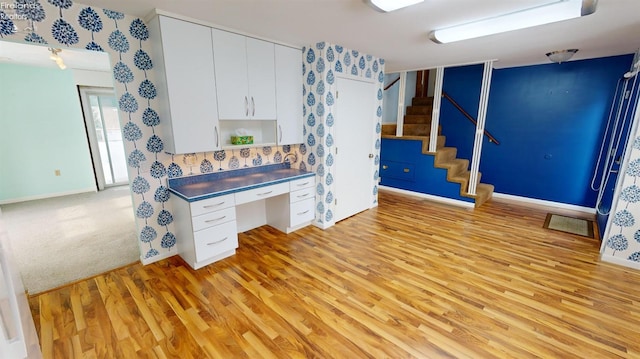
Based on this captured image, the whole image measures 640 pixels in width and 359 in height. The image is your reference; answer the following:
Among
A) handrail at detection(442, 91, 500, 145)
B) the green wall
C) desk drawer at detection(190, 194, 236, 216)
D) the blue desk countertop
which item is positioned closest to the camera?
desk drawer at detection(190, 194, 236, 216)

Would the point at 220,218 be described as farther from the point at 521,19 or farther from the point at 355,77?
the point at 521,19

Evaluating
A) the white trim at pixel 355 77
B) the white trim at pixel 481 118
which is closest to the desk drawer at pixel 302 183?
the white trim at pixel 355 77

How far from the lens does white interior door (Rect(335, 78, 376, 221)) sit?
143 inches

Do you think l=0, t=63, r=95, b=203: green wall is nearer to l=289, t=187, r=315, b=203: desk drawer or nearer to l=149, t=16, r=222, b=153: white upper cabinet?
l=149, t=16, r=222, b=153: white upper cabinet

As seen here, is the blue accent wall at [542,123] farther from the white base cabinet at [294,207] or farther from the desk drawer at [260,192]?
the desk drawer at [260,192]

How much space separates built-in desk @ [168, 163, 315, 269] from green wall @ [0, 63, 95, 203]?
13.0ft

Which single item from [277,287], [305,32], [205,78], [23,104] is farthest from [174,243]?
[23,104]

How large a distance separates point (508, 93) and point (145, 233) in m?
5.85

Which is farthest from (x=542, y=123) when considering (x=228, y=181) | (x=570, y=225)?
(x=228, y=181)

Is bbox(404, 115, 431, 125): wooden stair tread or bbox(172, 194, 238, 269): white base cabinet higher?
bbox(404, 115, 431, 125): wooden stair tread

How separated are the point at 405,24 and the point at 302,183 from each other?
81.2 inches

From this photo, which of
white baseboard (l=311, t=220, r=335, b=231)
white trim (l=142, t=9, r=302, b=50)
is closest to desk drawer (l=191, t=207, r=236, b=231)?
white baseboard (l=311, t=220, r=335, b=231)

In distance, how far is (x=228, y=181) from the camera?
3.08m

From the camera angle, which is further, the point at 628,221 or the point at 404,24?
the point at 628,221
